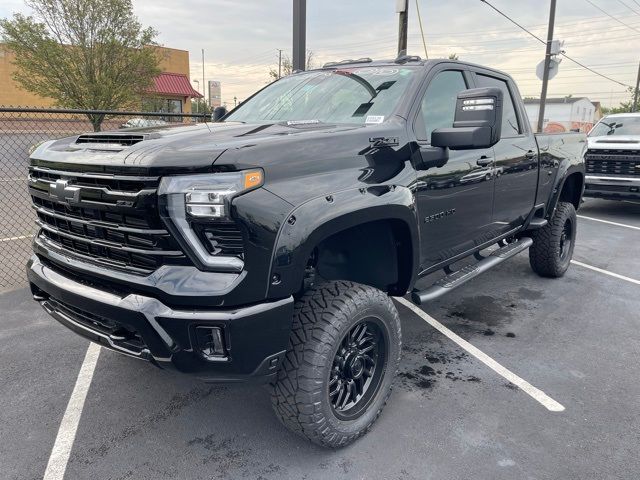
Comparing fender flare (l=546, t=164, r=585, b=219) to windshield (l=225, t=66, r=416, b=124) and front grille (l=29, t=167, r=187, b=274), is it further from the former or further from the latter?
front grille (l=29, t=167, r=187, b=274)

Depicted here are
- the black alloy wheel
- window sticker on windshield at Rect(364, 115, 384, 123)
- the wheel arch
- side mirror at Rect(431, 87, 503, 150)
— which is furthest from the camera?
the wheel arch

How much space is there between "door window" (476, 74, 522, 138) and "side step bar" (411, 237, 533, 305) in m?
1.04

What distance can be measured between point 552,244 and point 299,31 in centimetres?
402

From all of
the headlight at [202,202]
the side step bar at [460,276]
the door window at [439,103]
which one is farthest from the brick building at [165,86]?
the headlight at [202,202]

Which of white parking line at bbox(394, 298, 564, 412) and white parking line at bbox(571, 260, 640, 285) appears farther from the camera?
white parking line at bbox(571, 260, 640, 285)

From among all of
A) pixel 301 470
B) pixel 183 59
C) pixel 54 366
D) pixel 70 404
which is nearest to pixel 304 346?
pixel 301 470

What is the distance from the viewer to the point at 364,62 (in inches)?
153

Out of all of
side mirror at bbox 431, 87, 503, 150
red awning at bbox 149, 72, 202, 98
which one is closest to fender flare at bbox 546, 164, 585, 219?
side mirror at bbox 431, 87, 503, 150

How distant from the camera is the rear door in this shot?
404 cm

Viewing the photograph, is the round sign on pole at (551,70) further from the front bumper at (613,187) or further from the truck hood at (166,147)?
the truck hood at (166,147)

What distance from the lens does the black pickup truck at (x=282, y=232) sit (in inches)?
80.4

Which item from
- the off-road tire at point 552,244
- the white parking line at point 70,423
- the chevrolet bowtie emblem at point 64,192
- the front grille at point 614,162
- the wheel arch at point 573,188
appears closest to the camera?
the chevrolet bowtie emblem at point 64,192

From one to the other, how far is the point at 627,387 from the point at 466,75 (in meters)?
2.53

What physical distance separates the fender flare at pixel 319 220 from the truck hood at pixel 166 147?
31cm
